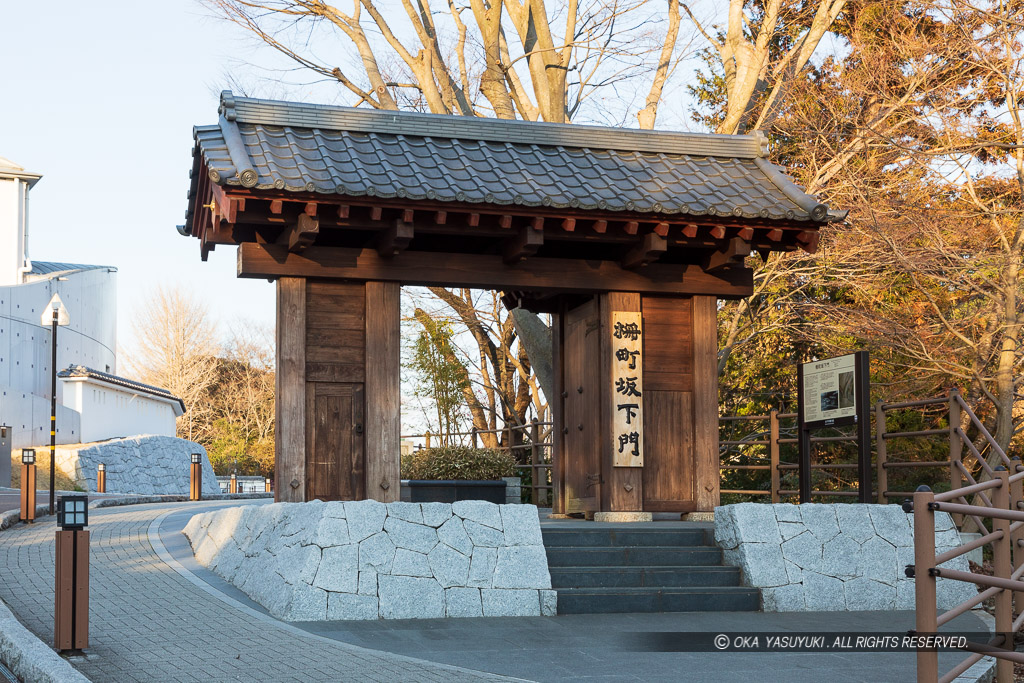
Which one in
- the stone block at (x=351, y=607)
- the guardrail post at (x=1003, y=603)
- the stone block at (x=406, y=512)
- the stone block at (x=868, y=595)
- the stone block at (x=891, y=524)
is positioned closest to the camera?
the guardrail post at (x=1003, y=603)

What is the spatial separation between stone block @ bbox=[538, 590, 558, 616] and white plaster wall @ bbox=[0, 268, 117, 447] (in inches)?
922

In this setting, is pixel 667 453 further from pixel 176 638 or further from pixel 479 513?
pixel 176 638

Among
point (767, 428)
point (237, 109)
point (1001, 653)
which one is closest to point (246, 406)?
point (767, 428)

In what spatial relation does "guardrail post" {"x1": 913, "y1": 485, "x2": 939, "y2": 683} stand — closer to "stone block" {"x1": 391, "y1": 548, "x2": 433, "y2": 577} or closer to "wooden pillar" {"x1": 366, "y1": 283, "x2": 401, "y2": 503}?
"stone block" {"x1": 391, "y1": 548, "x2": 433, "y2": 577}

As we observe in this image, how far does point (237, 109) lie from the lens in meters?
10.4

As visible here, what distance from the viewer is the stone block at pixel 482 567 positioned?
28.8 ft

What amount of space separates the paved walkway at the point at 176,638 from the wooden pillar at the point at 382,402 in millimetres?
1949

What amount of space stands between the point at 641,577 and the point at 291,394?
3.72m

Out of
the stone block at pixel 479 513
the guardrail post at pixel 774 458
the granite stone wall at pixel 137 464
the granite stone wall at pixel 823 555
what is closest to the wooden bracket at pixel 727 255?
the granite stone wall at pixel 823 555

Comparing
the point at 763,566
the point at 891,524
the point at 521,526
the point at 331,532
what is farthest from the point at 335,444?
the point at 891,524

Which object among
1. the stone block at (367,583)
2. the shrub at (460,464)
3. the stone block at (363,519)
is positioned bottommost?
the stone block at (367,583)

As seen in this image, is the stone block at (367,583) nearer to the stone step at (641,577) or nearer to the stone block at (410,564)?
the stone block at (410,564)

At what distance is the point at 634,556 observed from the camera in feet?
31.9

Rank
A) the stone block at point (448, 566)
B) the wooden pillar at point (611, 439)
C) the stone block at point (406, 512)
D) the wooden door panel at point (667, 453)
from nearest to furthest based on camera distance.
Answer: the stone block at point (448, 566)
the stone block at point (406, 512)
the wooden pillar at point (611, 439)
the wooden door panel at point (667, 453)
